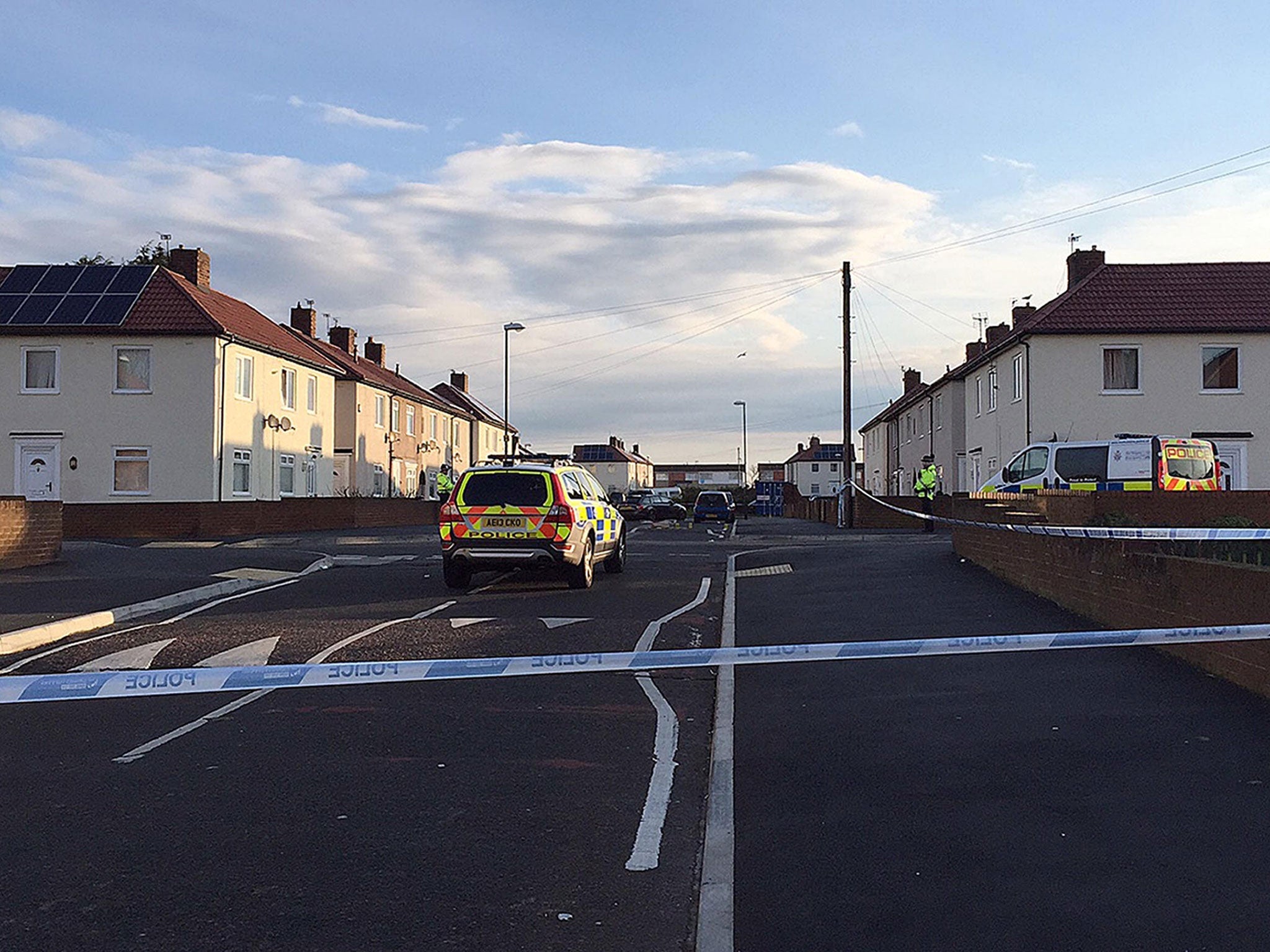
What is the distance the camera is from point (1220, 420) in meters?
34.1

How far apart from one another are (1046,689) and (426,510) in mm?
38570

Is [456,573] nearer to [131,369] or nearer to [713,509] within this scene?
[131,369]

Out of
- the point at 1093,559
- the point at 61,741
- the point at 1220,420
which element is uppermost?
the point at 1220,420

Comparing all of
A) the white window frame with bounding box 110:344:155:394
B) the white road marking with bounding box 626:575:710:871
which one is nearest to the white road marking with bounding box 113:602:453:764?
the white road marking with bounding box 626:575:710:871

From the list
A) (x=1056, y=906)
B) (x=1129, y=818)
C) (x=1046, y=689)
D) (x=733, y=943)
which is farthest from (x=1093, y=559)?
(x=733, y=943)

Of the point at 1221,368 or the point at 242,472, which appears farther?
the point at 242,472

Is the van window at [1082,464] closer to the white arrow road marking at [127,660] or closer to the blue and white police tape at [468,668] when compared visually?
the white arrow road marking at [127,660]

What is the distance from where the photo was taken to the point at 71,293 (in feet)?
121

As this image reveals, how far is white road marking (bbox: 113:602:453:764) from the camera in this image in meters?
7.02

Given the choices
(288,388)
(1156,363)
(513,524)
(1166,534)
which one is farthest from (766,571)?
(288,388)

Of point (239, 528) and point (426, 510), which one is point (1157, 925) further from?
point (426, 510)

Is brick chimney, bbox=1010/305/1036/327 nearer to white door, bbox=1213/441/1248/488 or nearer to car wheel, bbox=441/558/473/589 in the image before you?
white door, bbox=1213/441/1248/488

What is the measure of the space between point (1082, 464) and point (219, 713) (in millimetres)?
19491

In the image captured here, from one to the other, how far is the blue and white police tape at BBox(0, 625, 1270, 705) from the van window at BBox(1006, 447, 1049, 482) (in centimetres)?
1934
